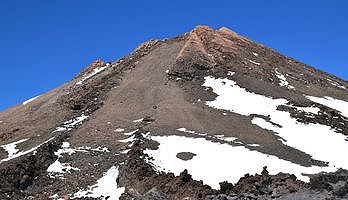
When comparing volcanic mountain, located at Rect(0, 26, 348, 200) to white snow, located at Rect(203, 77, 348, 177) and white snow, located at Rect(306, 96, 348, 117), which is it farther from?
white snow, located at Rect(306, 96, 348, 117)

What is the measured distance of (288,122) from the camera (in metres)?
61.3

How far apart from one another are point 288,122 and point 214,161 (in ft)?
60.2

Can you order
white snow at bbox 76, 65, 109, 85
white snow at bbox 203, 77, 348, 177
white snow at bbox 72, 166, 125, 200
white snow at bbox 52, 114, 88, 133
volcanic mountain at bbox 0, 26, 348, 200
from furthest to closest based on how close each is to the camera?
white snow at bbox 76, 65, 109, 85, white snow at bbox 52, 114, 88, 133, white snow at bbox 203, 77, 348, 177, white snow at bbox 72, 166, 125, 200, volcanic mountain at bbox 0, 26, 348, 200

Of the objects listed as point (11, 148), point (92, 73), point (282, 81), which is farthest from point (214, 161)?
point (92, 73)

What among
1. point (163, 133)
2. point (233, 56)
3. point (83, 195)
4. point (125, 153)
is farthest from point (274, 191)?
point (233, 56)

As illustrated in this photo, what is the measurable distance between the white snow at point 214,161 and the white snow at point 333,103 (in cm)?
2645

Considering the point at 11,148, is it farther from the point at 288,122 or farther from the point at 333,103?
the point at 333,103

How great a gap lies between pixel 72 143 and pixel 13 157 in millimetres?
5461

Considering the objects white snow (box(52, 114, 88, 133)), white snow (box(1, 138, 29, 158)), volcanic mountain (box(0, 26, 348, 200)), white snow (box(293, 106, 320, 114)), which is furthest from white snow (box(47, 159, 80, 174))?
white snow (box(293, 106, 320, 114))

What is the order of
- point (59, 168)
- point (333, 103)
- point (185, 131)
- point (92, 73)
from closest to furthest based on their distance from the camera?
1. point (59, 168)
2. point (185, 131)
3. point (333, 103)
4. point (92, 73)

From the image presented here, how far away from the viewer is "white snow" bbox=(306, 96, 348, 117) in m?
71.8

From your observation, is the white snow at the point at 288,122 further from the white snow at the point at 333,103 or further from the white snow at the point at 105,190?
the white snow at the point at 105,190

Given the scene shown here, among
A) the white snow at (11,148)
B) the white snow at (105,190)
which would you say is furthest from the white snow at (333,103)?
the white snow at (105,190)

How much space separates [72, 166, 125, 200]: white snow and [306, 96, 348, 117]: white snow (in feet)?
124
